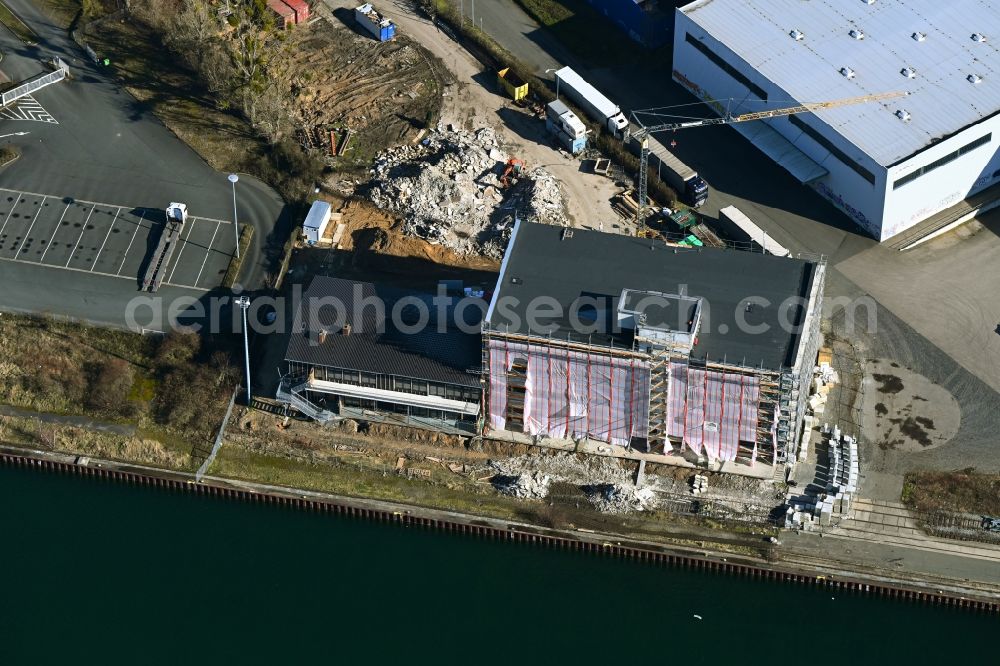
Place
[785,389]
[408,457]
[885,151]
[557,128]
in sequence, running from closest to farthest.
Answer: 1. [785,389]
2. [408,457]
3. [885,151]
4. [557,128]

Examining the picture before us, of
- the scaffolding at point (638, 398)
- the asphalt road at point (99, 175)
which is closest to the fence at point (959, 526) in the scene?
the scaffolding at point (638, 398)

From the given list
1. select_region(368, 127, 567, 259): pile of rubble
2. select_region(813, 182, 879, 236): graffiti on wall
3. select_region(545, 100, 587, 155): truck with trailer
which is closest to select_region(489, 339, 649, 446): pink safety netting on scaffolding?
select_region(368, 127, 567, 259): pile of rubble

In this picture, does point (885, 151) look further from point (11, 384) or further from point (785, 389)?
point (11, 384)

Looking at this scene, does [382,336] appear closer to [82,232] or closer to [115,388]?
[115,388]

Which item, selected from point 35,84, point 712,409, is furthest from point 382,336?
point 35,84

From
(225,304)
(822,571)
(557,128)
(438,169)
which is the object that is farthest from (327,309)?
(822,571)

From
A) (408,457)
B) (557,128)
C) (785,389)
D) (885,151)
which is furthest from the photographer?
(557,128)

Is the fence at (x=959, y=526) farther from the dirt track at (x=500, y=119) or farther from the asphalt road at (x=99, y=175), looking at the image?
the asphalt road at (x=99, y=175)
